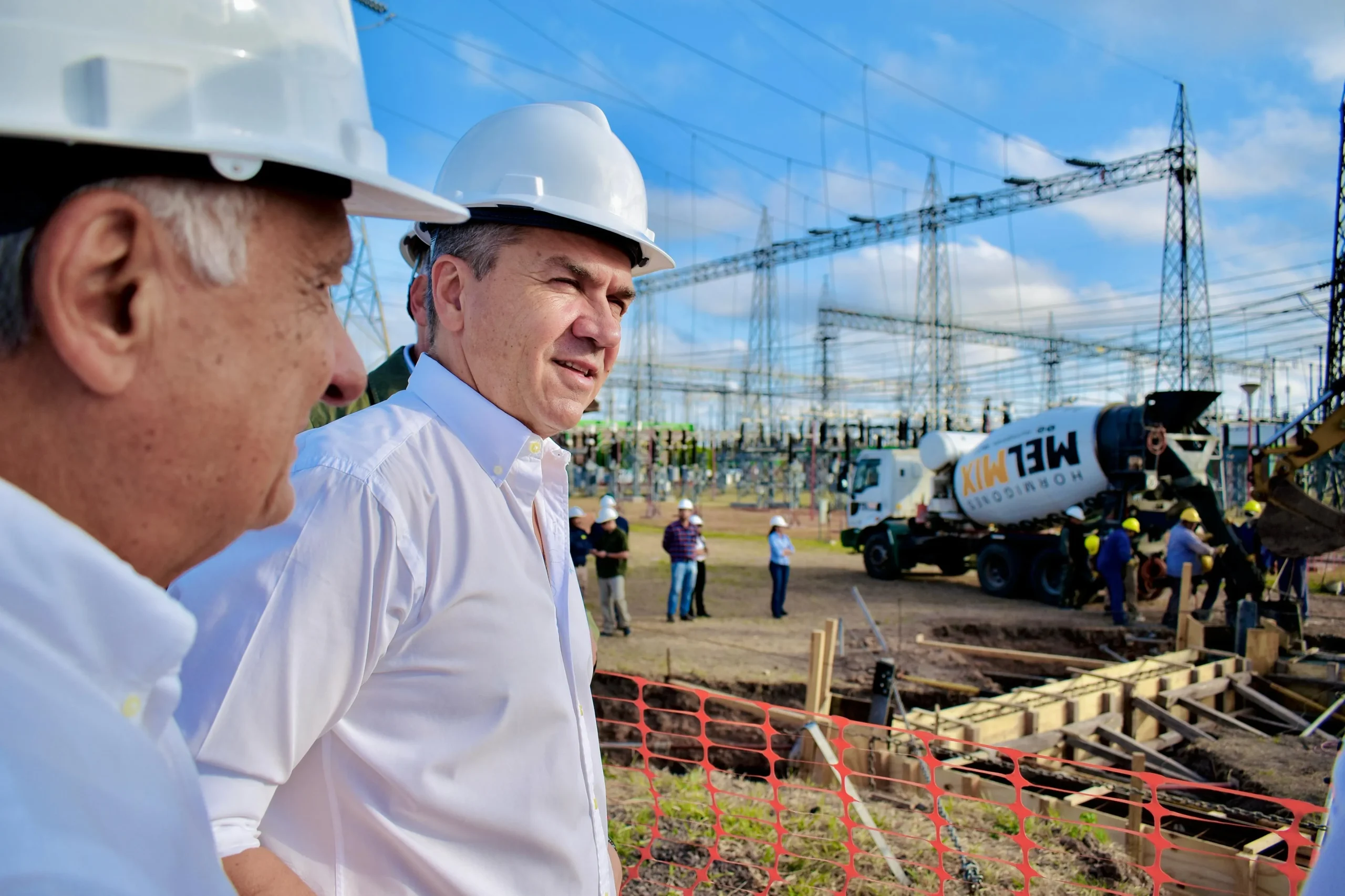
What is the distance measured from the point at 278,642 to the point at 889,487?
65.3 ft

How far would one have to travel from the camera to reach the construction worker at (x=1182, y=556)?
507 inches

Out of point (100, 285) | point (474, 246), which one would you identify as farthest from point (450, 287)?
point (100, 285)

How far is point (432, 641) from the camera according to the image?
1350mm

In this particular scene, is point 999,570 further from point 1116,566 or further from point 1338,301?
point 1338,301

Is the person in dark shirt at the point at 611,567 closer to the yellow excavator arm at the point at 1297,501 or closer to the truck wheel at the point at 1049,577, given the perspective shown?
the truck wheel at the point at 1049,577

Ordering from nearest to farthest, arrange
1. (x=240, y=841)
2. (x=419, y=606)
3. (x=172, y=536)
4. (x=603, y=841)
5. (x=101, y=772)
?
(x=101, y=772), (x=172, y=536), (x=240, y=841), (x=419, y=606), (x=603, y=841)

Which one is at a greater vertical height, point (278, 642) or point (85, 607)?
point (85, 607)

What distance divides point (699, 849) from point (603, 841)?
12.1ft

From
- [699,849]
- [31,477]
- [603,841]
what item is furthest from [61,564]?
[699,849]

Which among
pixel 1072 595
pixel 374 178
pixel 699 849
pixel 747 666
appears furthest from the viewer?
pixel 1072 595

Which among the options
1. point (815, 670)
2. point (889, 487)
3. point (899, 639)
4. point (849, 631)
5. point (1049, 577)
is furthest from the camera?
point (889, 487)

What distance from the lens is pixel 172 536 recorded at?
30.4 inches

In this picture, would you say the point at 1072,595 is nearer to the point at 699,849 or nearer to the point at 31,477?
the point at 699,849

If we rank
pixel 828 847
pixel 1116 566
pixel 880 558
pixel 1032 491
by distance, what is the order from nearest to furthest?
pixel 828 847, pixel 1116 566, pixel 1032 491, pixel 880 558
